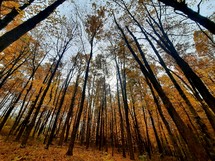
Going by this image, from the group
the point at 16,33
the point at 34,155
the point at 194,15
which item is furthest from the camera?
the point at 34,155

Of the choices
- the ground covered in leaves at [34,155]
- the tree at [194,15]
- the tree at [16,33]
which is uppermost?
the tree at [194,15]

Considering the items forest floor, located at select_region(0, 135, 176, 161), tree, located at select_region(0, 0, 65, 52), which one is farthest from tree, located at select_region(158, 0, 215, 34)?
forest floor, located at select_region(0, 135, 176, 161)

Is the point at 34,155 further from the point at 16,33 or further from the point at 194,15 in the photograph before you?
the point at 194,15

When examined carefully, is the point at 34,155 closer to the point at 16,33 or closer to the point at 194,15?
the point at 16,33

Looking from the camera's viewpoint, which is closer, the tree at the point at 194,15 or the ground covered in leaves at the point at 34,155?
the tree at the point at 194,15

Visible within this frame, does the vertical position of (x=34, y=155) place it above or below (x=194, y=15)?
below

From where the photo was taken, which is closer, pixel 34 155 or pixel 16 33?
pixel 16 33

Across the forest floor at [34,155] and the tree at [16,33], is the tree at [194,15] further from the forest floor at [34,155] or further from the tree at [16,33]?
the forest floor at [34,155]

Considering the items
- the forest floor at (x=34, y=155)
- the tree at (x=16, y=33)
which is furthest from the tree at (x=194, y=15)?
the forest floor at (x=34, y=155)

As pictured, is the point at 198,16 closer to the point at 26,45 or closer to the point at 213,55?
the point at 213,55

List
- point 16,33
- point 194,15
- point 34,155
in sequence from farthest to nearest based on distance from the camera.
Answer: point 34,155
point 194,15
point 16,33

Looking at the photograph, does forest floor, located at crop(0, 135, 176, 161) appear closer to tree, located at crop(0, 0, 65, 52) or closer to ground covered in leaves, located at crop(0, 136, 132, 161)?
ground covered in leaves, located at crop(0, 136, 132, 161)

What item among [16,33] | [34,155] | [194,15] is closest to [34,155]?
[34,155]

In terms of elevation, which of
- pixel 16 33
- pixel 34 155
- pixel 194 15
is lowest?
pixel 34 155
